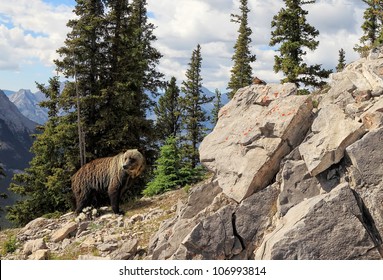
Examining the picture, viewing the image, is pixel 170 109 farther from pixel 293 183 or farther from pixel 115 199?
pixel 293 183

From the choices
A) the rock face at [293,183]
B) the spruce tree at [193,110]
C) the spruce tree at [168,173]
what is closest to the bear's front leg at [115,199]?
the spruce tree at [168,173]

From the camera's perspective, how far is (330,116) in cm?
996

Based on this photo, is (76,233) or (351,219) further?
(76,233)

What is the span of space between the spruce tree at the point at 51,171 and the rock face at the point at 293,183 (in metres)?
12.2

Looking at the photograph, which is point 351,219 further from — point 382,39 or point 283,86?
point 382,39

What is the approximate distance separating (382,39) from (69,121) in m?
20.5

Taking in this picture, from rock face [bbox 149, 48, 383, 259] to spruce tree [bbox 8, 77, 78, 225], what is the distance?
12.2 m

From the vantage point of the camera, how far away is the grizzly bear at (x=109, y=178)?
1603cm

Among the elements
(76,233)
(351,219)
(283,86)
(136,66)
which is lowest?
(76,233)

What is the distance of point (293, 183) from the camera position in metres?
9.62

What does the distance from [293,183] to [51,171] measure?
59.1 ft

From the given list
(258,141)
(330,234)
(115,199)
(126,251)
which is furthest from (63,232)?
(330,234)

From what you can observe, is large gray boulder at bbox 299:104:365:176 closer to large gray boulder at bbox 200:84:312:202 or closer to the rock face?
the rock face
